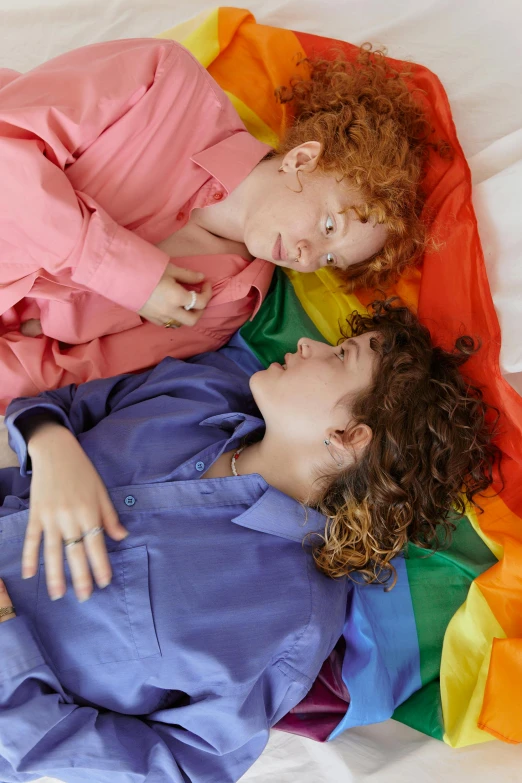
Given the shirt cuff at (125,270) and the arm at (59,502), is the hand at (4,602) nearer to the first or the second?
the arm at (59,502)

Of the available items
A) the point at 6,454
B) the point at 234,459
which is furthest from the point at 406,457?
the point at 6,454

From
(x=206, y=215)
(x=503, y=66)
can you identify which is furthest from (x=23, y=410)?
(x=503, y=66)

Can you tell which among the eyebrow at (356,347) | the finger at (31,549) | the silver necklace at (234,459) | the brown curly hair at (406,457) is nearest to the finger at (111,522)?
the finger at (31,549)

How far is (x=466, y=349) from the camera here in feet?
4.15

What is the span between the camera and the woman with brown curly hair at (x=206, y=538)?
3.53 feet

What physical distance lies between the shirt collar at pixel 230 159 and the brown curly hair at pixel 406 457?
0.44m

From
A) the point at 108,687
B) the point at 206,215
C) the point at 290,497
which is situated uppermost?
the point at 206,215

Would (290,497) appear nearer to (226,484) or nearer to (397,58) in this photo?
(226,484)

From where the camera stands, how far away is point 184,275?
1337 millimetres

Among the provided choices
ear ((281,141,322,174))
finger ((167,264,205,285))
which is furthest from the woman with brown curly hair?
ear ((281,141,322,174))

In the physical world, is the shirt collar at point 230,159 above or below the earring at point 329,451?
above

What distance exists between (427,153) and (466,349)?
1.59 ft

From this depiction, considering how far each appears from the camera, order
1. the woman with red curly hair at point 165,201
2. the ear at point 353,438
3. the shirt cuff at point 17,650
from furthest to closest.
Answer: the woman with red curly hair at point 165,201 < the ear at point 353,438 < the shirt cuff at point 17,650

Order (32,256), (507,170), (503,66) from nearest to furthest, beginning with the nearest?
(32,256) < (507,170) < (503,66)
